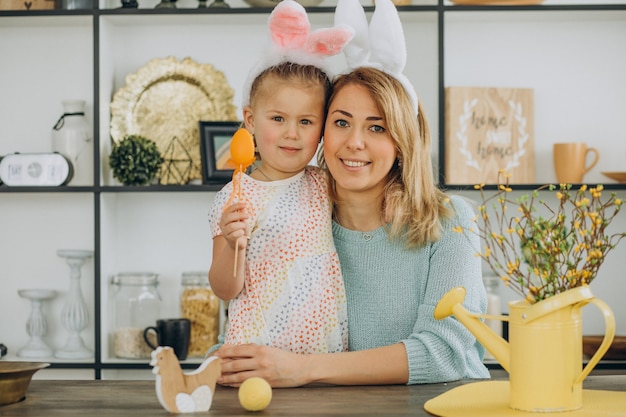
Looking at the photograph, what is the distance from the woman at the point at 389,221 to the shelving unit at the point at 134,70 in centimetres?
143

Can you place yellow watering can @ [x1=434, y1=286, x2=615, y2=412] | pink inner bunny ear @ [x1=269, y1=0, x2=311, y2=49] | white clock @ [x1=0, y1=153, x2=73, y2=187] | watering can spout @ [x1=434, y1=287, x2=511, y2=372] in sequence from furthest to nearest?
white clock @ [x1=0, y1=153, x2=73, y2=187] → pink inner bunny ear @ [x1=269, y1=0, x2=311, y2=49] → watering can spout @ [x1=434, y1=287, x2=511, y2=372] → yellow watering can @ [x1=434, y1=286, x2=615, y2=412]

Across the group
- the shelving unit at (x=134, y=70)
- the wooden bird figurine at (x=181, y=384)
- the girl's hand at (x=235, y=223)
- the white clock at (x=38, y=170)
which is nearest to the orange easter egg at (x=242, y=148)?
the girl's hand at (x=235, y=223)

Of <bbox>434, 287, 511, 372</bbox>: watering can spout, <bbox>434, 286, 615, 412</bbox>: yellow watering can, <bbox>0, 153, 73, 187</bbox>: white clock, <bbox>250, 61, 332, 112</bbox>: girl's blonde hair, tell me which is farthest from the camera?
<bbox>0, 153, 73, 187</bbox>: white clock

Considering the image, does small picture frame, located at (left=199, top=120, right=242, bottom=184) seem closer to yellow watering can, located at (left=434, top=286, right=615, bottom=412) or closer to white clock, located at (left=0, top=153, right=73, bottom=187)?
white clock, located at (left=0, top=153, right=73, bottom=187)

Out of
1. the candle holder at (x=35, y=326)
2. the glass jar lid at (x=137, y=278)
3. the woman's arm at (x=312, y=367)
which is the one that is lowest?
the candle holder at (x=35, y=326)

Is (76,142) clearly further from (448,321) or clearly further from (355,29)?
(448,321)

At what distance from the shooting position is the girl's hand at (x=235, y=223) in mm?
1797

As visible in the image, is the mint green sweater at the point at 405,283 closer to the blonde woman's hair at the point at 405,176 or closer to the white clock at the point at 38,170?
the blonde woman's hair at the point at 405,176

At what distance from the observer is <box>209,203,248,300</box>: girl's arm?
1.80 metres

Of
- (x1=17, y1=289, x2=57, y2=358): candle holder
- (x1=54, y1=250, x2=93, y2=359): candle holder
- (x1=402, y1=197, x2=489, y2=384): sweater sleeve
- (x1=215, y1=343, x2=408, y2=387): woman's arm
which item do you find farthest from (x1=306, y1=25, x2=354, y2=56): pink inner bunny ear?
(x1=17, y1=289, x2=57, y2=358): candle holder

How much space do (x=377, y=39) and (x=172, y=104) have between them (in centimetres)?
167

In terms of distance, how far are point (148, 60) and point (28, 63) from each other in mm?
488

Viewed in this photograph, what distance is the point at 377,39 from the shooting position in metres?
2.07

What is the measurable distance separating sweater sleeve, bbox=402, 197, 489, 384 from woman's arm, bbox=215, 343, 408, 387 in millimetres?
39
